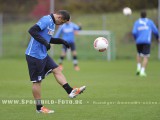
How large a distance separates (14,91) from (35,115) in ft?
12.9

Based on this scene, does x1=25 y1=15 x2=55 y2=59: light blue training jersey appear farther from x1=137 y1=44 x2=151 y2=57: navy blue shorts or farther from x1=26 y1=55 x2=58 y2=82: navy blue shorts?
x1=137 y1=44 x2=151 y2=57: navy blue shorts

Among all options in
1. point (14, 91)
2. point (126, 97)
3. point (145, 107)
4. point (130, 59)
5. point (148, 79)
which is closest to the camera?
point (145, 107)

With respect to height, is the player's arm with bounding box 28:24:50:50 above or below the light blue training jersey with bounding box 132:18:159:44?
above

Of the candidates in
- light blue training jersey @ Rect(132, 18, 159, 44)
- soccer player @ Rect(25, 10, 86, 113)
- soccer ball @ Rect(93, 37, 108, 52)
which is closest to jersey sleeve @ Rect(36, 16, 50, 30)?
soccer player @ Rect(25, 10, 86, 113)

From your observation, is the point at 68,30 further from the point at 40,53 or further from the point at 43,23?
the point at 43,23

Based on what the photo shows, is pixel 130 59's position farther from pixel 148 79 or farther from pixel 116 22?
pixel 148 79

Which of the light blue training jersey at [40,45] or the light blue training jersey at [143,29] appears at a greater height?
the light blue training jersey at [40,45]

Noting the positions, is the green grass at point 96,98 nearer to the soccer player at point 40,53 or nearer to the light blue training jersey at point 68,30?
the soccer player at point 40,53

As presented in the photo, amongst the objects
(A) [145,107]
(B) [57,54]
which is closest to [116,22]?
(B) [57,54]

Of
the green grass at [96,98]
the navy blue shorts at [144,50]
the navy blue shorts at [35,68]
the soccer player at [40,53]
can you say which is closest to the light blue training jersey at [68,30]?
the navy blue shorts at [144,50]

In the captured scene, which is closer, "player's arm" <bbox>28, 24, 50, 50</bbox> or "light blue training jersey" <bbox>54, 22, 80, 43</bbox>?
"player's arm" <bbox>28, 24, 50, 50</bbox>

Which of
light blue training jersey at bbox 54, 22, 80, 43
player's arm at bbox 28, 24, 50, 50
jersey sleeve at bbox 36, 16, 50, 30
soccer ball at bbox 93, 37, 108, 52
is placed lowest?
light blue training jersey at bbox 54, 22, 80, 43

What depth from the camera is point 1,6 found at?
37.7 m

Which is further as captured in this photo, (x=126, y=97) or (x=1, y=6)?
(x=1, y=6)
